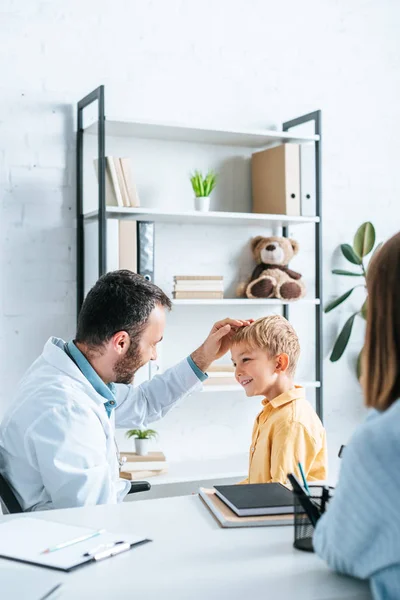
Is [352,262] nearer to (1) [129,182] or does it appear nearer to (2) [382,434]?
(1) [129,182]

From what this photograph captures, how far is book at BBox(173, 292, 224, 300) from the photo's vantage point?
3.27 meters

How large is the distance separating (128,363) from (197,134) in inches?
60.1

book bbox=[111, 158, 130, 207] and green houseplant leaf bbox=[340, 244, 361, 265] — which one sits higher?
book bbox=[111, 158, 130, 207]

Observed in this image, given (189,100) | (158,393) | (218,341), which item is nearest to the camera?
(218,341)

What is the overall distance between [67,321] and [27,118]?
2.90 ft

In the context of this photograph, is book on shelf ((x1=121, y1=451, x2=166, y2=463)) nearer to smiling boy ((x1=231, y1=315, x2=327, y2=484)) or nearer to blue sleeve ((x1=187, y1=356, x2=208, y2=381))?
blue sleeve ((x1=187, y1=356, x2=208, y2=381))

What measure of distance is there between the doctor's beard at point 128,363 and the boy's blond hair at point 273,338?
1.20 feet

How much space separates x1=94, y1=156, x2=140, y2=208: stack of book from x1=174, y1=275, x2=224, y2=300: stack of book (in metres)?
0.40

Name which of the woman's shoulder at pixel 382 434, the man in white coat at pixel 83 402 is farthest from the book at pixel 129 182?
the woman's shoulder at pixel 382 434

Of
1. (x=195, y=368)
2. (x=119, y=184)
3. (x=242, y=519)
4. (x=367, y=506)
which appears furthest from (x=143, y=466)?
(x=367, y=506)

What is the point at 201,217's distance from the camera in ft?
10.7

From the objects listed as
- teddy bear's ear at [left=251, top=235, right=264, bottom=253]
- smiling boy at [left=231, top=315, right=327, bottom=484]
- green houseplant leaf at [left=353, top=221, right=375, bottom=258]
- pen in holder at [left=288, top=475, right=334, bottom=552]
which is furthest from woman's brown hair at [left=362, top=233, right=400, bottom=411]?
green houseplant leaf at [left=353, top=221, right=375, bottom=258]

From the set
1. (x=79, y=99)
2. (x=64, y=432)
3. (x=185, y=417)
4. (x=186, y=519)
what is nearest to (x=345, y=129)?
(x=79, y=99)

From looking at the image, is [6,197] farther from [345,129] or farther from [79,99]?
[345,129]
